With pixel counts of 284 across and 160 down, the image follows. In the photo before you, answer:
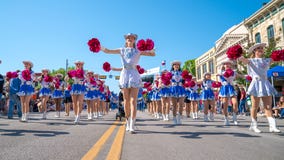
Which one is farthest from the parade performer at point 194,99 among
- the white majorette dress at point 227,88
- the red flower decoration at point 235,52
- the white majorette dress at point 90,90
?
the red flower decoration at point 235,52

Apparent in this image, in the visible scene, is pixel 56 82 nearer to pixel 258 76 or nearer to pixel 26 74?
pixel 26 74

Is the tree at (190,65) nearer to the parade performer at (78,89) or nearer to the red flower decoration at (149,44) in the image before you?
the parade performer at (78,89)

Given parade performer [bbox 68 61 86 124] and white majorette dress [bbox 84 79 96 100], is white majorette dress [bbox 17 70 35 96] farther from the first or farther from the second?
white majorette dress [bbox 84 79 96 100]

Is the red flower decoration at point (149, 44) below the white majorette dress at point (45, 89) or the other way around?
the other way around

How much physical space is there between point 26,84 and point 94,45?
212 inches

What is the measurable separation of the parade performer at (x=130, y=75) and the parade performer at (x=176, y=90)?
9.32 ft

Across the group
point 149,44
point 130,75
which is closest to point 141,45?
point 149,44

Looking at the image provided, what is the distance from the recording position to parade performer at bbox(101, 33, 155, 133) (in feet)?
20.7

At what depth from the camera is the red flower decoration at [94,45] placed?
633 centimetres

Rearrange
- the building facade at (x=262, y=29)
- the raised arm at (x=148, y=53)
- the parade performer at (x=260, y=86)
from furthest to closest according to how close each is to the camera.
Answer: the building facade at (x=262, y=29)
the raised arm at (x=148, y=53)
the parade performer at (x=260, y=86)

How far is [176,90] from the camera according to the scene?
9.19 meters

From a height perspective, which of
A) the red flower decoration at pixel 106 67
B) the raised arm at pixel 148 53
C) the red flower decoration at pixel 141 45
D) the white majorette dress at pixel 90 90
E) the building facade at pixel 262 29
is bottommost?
the white majorette dress at pixel 90 90

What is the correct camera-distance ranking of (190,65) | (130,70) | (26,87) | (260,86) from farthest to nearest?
(190,65) → (26,87) → (130,70) → (260,86)

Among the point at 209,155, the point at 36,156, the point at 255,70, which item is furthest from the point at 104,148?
the point at 255,70
